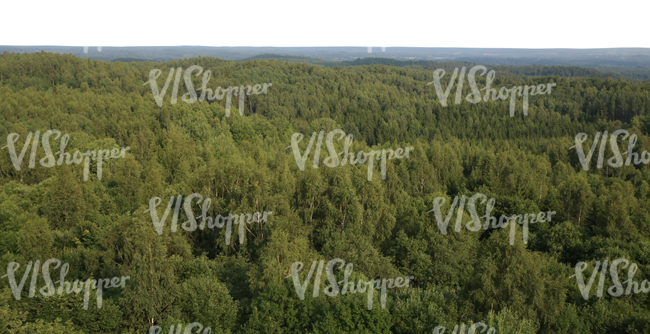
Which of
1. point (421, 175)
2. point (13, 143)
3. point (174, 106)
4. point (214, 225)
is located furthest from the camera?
point (174, 106)

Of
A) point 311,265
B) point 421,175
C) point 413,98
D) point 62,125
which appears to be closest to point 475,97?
point 413,98

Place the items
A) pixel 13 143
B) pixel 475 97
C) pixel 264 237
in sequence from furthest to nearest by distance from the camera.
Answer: pixel 475 97, pixel 13 143, pixel 264 237

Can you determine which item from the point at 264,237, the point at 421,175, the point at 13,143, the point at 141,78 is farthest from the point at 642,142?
the point at 141,78

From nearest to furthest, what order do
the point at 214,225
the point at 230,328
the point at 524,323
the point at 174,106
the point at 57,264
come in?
1. the point at 524,323
2. the point at 230,328
3. the point at 57,264
4. the point at 214,225
5. the point at 174,106

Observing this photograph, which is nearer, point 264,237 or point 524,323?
point 524,323

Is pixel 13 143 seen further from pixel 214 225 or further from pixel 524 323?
pixel 524 323

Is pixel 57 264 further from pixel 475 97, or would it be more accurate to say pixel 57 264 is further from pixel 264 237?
pixel 475 97

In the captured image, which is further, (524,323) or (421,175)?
(421,175)

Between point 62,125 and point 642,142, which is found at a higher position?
point 62,125

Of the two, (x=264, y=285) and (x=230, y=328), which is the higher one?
(x=264, y=285)
